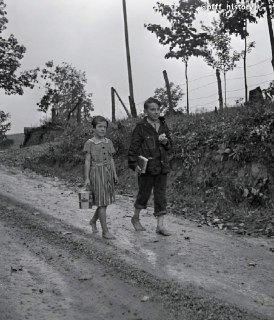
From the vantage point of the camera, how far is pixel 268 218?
8.29 metres

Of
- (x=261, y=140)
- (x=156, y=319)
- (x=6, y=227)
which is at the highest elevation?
(x=261, y=140)

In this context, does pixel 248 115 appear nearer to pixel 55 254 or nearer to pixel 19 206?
pixel 19 206

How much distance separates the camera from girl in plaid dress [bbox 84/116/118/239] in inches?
274

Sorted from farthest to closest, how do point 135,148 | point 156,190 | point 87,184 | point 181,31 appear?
point 181,31, point 156,190, point 135,148, point 87,184

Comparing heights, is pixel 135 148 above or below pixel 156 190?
above

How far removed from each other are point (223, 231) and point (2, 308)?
4.36 meters

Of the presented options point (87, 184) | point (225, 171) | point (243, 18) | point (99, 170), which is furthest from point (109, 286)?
point (243, 18)

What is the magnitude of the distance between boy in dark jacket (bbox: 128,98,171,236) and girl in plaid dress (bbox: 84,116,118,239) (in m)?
0.39

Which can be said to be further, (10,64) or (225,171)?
(10,64)

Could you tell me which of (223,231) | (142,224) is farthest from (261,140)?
(142,224)

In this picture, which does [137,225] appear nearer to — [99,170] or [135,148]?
[99,170]

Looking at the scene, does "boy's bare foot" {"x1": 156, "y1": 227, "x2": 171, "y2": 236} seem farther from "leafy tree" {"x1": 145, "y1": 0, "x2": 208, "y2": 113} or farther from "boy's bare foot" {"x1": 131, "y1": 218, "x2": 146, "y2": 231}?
"leafy tree" {"x1": 145, "y1": 0, "x2": 208, "y2": 113}

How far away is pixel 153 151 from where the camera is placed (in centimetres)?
712

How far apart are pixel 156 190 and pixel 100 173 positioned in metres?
0.93
